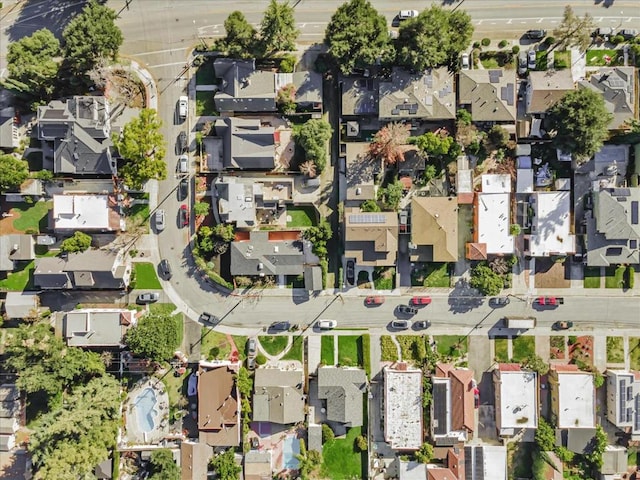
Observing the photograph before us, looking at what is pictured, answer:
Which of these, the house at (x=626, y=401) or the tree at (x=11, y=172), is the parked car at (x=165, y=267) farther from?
the house at (x=626, y=401)

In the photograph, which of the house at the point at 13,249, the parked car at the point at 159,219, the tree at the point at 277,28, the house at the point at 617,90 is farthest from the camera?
the parked car at the point at 159,219

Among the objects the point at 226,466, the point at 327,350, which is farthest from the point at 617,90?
the point at 226,466

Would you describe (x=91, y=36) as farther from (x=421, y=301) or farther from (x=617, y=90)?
(x=617, y=90)

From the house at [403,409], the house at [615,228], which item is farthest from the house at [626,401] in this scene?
the house at [403,409]

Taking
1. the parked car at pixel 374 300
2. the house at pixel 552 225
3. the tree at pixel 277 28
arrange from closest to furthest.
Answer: the tree at pixel 277 28
the house at pixel 552 225
the parked car at pixel 374 300

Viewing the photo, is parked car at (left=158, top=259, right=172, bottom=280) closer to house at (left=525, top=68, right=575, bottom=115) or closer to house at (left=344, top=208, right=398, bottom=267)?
house at (left=344, top=208, right=398, bottom=267)

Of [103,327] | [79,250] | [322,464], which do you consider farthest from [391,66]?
[322,464]
